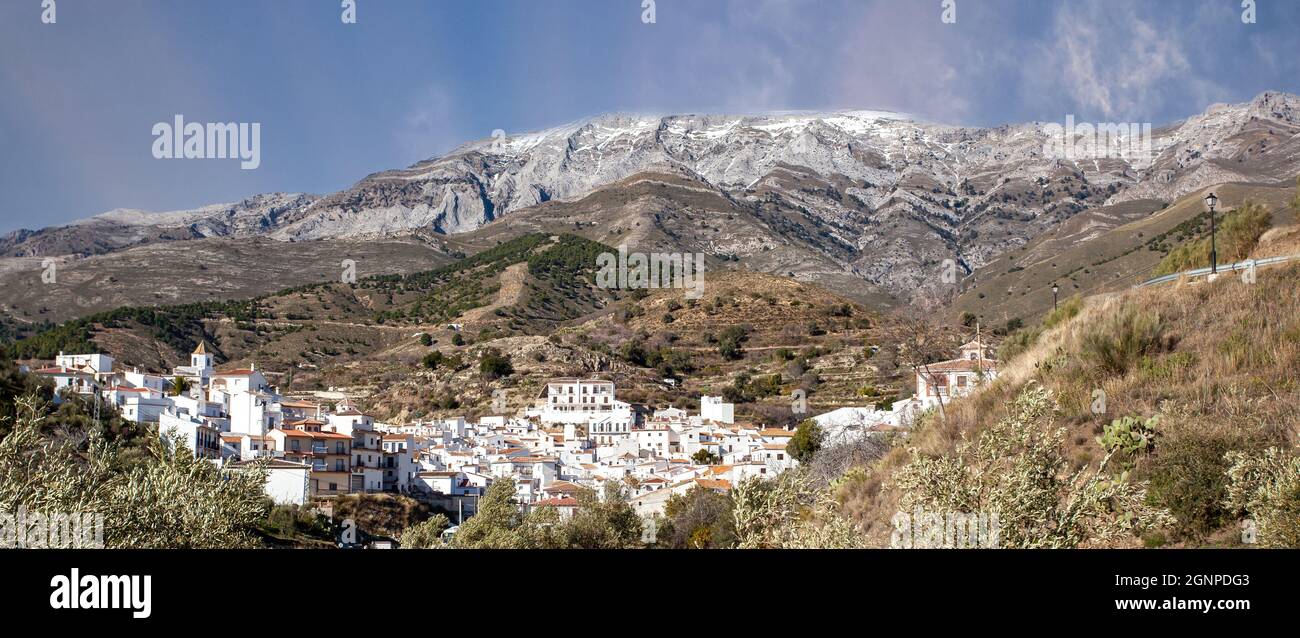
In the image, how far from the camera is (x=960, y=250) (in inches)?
4948

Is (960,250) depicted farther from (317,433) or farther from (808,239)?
(317,433)

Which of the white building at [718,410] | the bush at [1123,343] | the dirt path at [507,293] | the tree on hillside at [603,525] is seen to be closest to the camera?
the bush at [1123,343]

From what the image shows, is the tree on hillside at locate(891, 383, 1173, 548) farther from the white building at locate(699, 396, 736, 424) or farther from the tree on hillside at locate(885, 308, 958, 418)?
the white building at locate(699, 396, 736, 424)

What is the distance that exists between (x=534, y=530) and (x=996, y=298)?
74.3 meters

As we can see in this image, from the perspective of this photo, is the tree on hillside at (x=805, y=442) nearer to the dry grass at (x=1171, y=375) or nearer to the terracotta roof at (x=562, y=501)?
the terracotta roof at (x=562, y=501)
